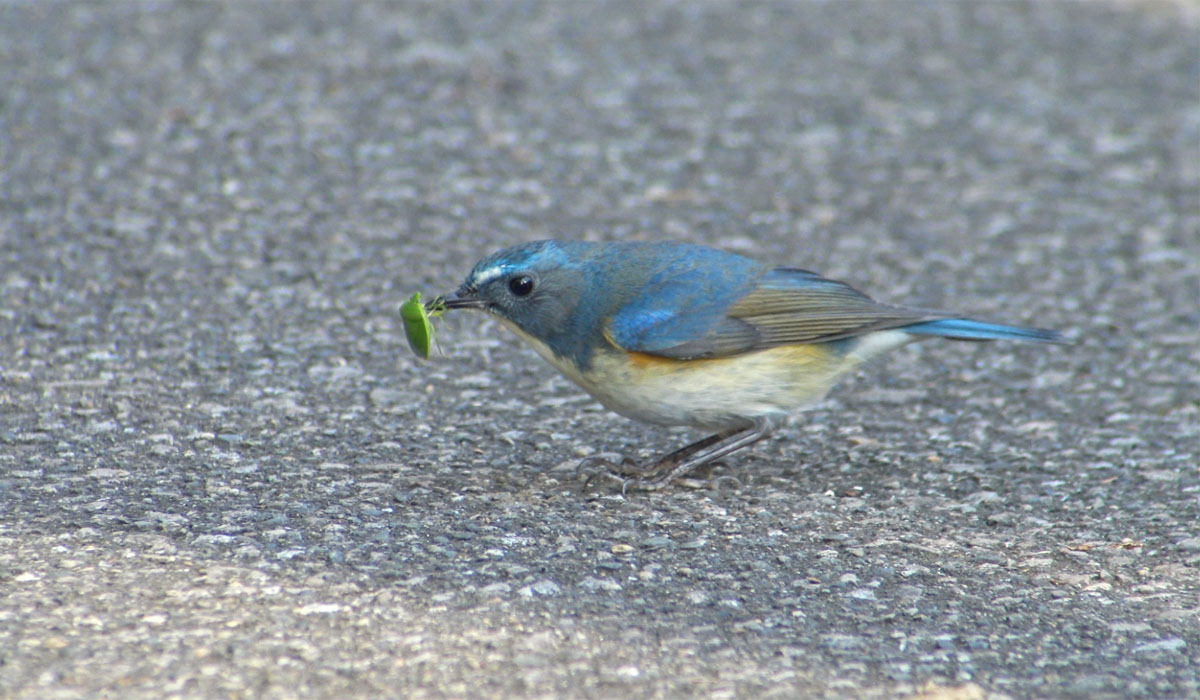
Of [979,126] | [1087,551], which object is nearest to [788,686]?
[1087,551]

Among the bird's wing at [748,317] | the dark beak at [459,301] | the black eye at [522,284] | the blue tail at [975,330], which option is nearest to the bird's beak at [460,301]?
the dark beak at [459,301]

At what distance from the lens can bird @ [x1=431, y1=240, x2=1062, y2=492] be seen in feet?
14.2

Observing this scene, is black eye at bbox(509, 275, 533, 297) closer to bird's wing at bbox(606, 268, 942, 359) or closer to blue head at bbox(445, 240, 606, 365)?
blue head at bbox(445, 240, 606, 365)

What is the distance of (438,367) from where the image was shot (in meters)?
5.30

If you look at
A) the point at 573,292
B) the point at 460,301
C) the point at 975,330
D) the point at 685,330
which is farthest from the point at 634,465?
the point at 975,330

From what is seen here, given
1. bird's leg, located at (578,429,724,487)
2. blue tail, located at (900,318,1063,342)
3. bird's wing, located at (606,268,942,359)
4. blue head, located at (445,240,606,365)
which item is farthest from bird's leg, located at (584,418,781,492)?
blue tail, located at (900,318,1063,342)

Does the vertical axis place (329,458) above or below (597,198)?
below

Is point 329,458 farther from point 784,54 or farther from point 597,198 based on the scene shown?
point 784,54

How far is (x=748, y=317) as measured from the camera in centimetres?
452

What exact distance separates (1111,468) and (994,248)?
207 cm

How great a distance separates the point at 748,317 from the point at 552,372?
1.07m

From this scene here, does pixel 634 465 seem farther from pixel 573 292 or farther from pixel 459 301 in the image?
pixel 459 301

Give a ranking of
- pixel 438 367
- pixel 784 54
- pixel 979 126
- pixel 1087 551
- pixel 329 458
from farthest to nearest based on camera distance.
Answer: pixel 784 54 → pixel 979 126 → pixel 438 367 → pixel 329 458 → pixel 1087 551

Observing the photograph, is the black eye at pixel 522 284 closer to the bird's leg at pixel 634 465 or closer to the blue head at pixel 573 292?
the blue head at pixel 573 292
